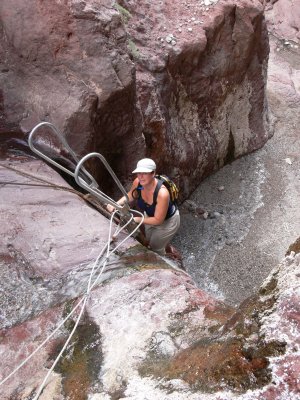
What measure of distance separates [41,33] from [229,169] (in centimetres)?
434

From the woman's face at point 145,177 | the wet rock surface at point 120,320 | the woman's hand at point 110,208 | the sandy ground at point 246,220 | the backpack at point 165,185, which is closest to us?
the wet rock surface at point 120,320

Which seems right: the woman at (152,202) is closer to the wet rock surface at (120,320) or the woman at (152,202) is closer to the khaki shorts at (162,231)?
the khaki shorts at (162,231)

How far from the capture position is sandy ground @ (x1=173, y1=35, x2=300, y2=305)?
672 cm

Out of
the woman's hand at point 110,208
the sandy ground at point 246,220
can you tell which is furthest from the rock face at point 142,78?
the woman's hand at point 110,208

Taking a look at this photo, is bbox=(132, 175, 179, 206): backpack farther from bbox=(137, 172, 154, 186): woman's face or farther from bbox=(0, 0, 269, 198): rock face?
bbox=(0, 0, 269, 198): rock face

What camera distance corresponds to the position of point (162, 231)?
523cm

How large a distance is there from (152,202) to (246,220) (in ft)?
10.6

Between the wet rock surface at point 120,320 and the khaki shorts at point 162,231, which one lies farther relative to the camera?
the khaki shorts at point 162,231

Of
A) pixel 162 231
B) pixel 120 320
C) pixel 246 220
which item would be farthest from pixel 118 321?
pixel 246 220

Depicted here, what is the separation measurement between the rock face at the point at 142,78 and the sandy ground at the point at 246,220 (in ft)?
1.13

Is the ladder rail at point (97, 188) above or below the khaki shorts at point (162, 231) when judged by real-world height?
→ above

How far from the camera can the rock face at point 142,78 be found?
5.11 metres

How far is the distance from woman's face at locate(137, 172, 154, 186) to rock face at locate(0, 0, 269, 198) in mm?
1159

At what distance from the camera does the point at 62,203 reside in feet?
14.7
